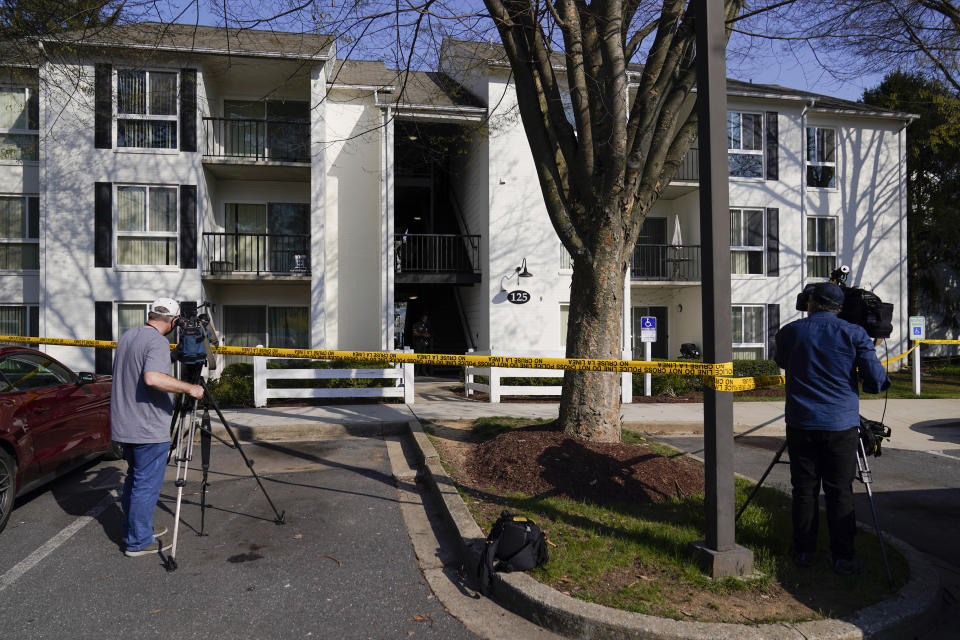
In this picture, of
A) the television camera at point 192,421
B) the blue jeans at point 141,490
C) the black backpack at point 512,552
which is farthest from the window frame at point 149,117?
the black backpack at point 512,552

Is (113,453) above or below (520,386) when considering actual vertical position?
below

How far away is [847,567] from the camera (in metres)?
3.91

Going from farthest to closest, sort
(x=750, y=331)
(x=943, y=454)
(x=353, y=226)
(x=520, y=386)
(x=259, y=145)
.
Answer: (x=750, y=331) < (x=353, y=226) < (x=259, y=145) < (x=520, y=386) < (x=943, y=454)

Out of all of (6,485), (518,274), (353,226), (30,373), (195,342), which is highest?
(353,226)

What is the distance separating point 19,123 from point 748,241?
21.0m

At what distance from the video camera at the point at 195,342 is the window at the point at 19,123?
13673 mm

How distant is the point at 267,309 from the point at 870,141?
816 inches

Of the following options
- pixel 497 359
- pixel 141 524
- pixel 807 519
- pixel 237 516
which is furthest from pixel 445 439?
pixel 807 519

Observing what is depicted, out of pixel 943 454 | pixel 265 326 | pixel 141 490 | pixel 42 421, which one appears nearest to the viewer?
pixel 141 490

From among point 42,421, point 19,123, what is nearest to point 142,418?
point 42,421

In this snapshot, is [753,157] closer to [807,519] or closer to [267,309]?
[267,309]

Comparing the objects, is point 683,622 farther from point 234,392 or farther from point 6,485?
point 234,392

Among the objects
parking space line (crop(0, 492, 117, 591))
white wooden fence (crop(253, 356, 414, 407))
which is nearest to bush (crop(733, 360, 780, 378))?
white wooden fence (crop(253, 356, 414, 407))

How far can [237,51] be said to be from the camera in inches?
597
